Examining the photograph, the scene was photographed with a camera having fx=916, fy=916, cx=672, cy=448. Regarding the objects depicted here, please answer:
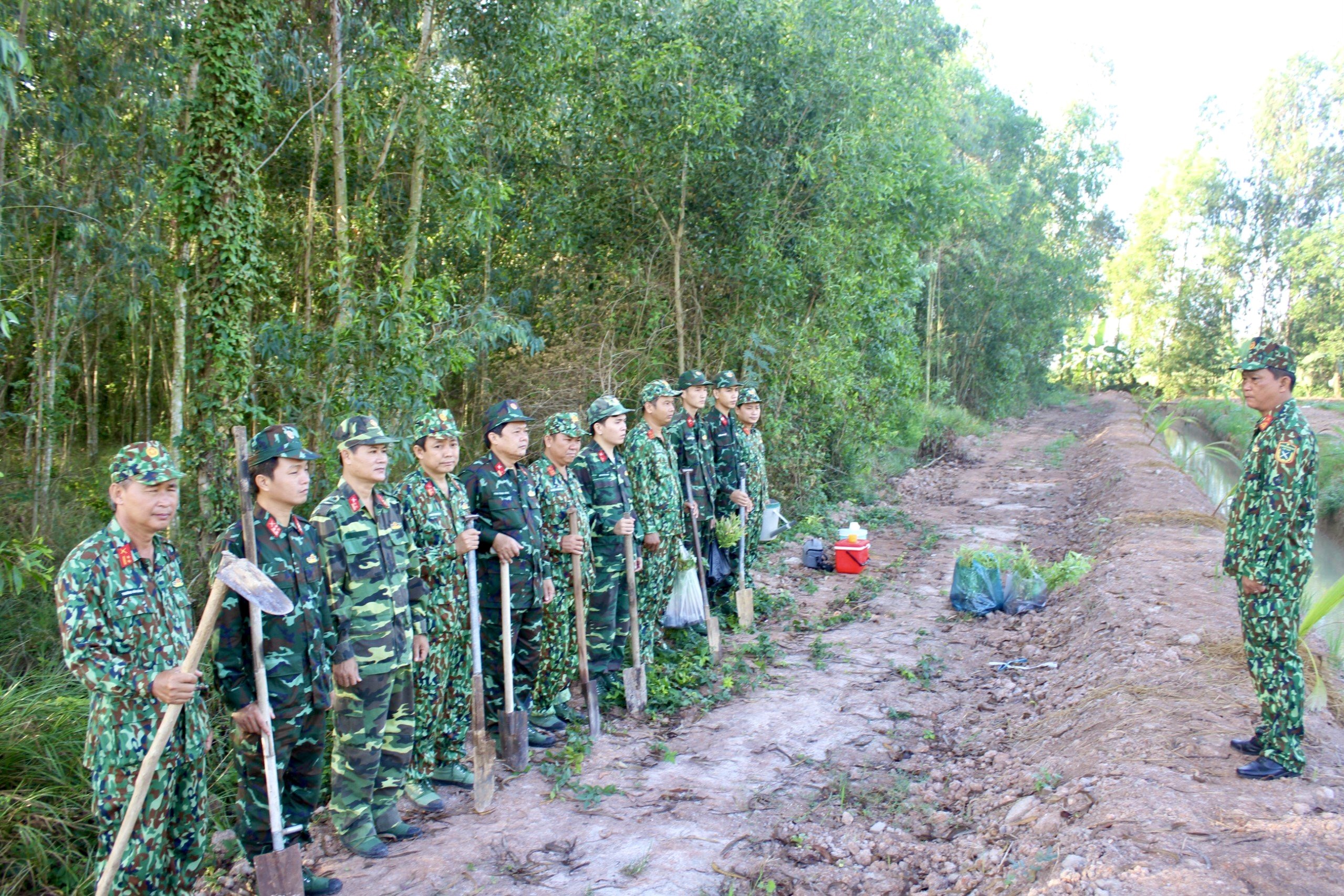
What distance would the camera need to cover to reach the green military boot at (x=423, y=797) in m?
4.73

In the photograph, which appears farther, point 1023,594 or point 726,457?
point 1023,594

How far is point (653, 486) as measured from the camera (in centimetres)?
696

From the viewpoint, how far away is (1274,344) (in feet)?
15.0

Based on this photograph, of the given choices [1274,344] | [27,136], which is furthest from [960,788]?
Result: [27,136]

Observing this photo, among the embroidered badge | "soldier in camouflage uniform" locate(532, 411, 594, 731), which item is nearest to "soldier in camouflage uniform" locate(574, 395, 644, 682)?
"soldier in camouflage uniform" locate(532, 411, 594, 731)

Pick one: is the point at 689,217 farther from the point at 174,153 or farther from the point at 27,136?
the point at 27,136

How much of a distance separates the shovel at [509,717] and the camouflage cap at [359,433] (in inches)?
45.8

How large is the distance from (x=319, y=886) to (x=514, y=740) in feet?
4.72

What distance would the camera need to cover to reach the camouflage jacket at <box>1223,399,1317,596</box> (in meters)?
4.41

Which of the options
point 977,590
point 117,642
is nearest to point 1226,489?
point 977,590

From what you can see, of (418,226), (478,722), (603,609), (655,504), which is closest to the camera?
(478,722)

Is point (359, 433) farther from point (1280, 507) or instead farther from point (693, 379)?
point (1280, 507)

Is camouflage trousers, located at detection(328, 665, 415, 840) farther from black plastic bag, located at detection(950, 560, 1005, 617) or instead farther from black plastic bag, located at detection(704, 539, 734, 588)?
black plastic bag, located at detection(950, 560, 1005, 617)

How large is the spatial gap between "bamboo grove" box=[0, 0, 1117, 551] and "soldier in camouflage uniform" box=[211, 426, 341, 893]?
2651 millimetres
